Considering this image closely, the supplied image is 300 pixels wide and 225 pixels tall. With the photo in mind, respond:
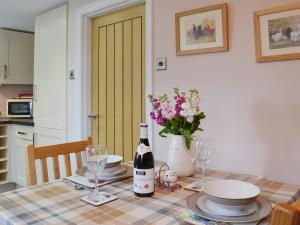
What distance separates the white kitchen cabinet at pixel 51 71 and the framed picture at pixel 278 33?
6.60ft

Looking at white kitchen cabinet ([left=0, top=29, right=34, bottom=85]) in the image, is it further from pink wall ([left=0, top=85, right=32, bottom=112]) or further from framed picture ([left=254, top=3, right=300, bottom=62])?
framed picture ([left=254, top=3, right=300, bottom=62])

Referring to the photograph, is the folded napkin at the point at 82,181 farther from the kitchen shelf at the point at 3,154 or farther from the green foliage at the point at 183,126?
the kitchen shelf at the point at 3,154

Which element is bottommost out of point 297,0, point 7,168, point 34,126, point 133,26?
point 7,168

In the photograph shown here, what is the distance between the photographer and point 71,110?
2842mm

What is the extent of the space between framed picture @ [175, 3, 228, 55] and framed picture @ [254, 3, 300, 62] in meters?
0.21

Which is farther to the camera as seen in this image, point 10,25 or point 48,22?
point 10,25

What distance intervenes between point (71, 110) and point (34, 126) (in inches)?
27.4

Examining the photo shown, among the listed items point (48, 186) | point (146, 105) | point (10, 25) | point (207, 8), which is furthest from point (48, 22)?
point (48, 186)

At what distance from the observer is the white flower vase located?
1.30 meters

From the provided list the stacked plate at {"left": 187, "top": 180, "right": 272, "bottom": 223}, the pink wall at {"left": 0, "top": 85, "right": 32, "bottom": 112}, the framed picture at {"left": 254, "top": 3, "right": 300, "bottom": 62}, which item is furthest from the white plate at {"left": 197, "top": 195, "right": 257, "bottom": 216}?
the pink wall at {"left": 0, "top": 85, "right": 32, "bottom": 112}

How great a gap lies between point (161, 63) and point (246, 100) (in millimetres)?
699

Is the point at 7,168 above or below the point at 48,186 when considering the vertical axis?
below

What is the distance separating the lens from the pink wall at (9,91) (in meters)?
4.05

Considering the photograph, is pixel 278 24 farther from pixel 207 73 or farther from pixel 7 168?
pixel 7 168
